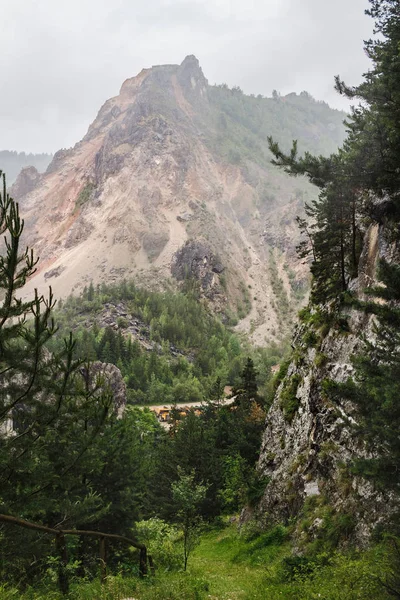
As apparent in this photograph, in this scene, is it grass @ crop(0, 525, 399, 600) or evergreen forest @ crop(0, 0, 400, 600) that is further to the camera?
evergreen forest @ crop(0, 0, 400, 600)

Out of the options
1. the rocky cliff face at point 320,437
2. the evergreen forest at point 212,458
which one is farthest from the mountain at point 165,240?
the evergreen forest at point 212,458

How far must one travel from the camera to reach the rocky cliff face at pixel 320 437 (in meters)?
13.1

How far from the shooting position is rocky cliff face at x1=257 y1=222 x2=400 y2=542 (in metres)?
13.1

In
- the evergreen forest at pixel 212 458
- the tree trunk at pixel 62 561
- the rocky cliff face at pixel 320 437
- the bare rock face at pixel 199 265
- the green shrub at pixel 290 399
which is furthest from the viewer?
the bare rock face at pixel 199 265

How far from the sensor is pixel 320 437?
53.0ft

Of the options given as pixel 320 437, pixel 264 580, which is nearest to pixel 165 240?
pixel 320 437

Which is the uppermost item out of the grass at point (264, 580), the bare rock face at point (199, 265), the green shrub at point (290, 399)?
the bare rock face at point (199, 265)

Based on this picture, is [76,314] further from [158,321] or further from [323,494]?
[323,494]

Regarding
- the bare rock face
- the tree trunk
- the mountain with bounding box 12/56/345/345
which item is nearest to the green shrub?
the tree trunk

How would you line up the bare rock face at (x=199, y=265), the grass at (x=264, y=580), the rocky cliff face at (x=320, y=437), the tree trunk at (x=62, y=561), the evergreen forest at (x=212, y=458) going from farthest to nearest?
the bare rock face at (x=199, y=265), the rocky cliff face at (x=320, y=437), the evergreen forest at (x=212, y=458), the grass at (x=264, y=580), the tree trunk at (x=62, y=561)

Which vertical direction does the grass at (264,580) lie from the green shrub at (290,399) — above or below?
below

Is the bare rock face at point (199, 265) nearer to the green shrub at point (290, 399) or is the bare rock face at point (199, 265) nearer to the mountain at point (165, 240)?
the mountain at point (165, 240)

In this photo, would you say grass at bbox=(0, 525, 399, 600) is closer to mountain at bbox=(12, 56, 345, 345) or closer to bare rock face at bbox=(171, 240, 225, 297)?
mountain at bbox=(12, 56, 345, 345)

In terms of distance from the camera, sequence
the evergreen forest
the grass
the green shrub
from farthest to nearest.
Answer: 1. the green shrub
2. the evergreen forest
3. the grass
